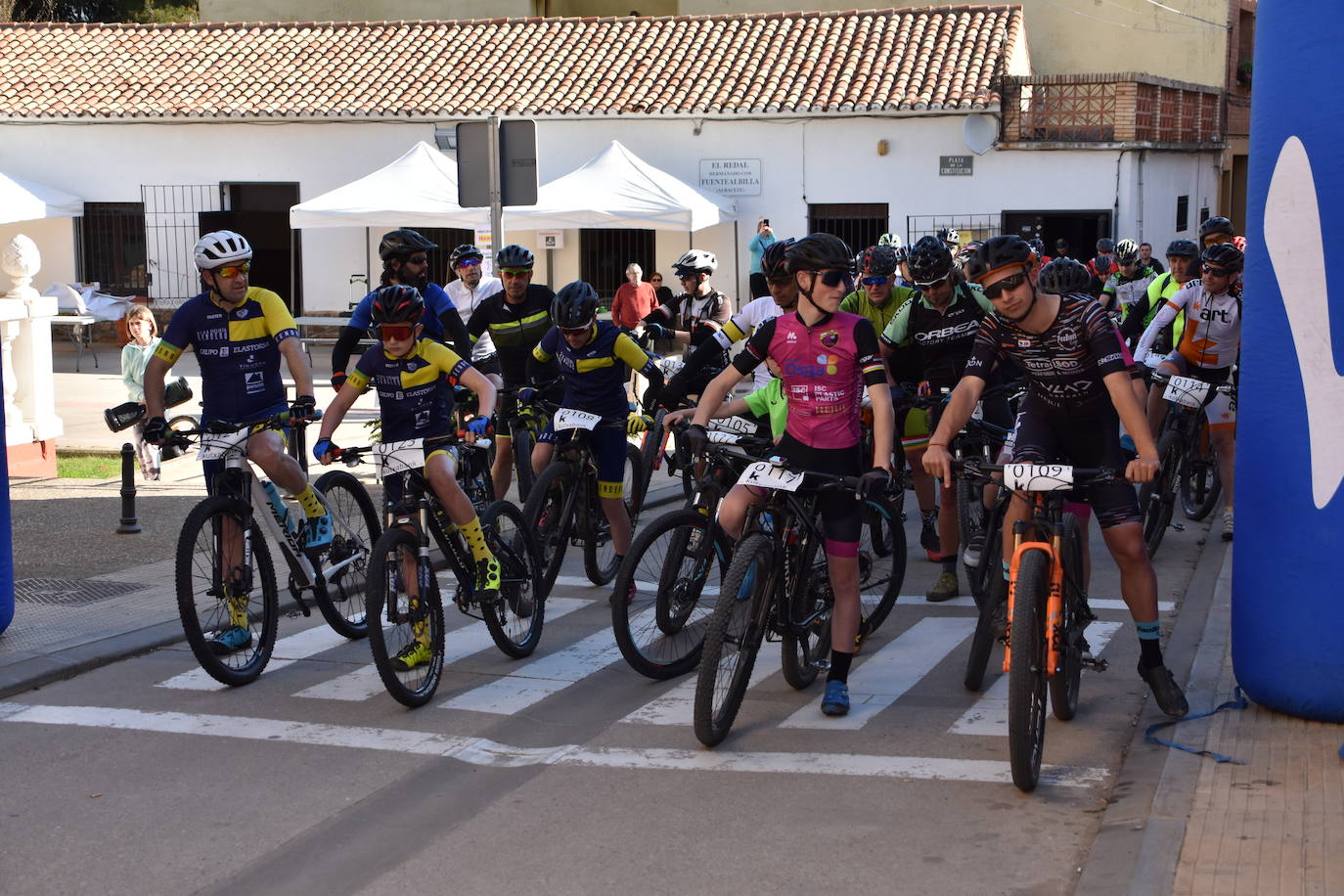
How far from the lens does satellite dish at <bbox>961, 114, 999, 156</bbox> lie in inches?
1039

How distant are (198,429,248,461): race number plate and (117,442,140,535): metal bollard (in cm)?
378

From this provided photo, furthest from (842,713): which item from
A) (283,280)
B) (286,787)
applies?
(283,280)

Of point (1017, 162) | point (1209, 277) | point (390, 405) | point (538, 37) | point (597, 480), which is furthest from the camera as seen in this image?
point (538, 37)

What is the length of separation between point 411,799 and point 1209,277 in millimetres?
6763

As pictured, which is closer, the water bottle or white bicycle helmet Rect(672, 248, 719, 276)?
the water bottle

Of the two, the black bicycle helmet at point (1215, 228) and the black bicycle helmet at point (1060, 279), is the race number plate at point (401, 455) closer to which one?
the black bicycle helmet at point (1060, 279)

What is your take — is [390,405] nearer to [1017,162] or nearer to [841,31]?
[1017,162]

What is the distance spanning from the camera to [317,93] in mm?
29516

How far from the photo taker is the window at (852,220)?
27.4 meters

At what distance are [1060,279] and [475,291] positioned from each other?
6.95 m

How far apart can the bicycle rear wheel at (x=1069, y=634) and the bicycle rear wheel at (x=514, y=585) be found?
8.33 feet

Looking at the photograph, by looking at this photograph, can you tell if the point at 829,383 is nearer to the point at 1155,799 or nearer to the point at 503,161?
the point at 1155,799

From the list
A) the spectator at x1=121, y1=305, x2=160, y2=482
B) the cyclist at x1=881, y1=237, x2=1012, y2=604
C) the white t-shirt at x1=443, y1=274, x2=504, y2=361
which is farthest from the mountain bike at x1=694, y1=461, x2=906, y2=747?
the spectator at x1=121, y1=305, x2=160, y2=482

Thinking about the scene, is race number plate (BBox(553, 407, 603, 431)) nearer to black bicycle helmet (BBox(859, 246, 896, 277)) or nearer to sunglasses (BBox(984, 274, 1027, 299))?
black bicycle helmet (BBox(859, 246, 896, 277))
